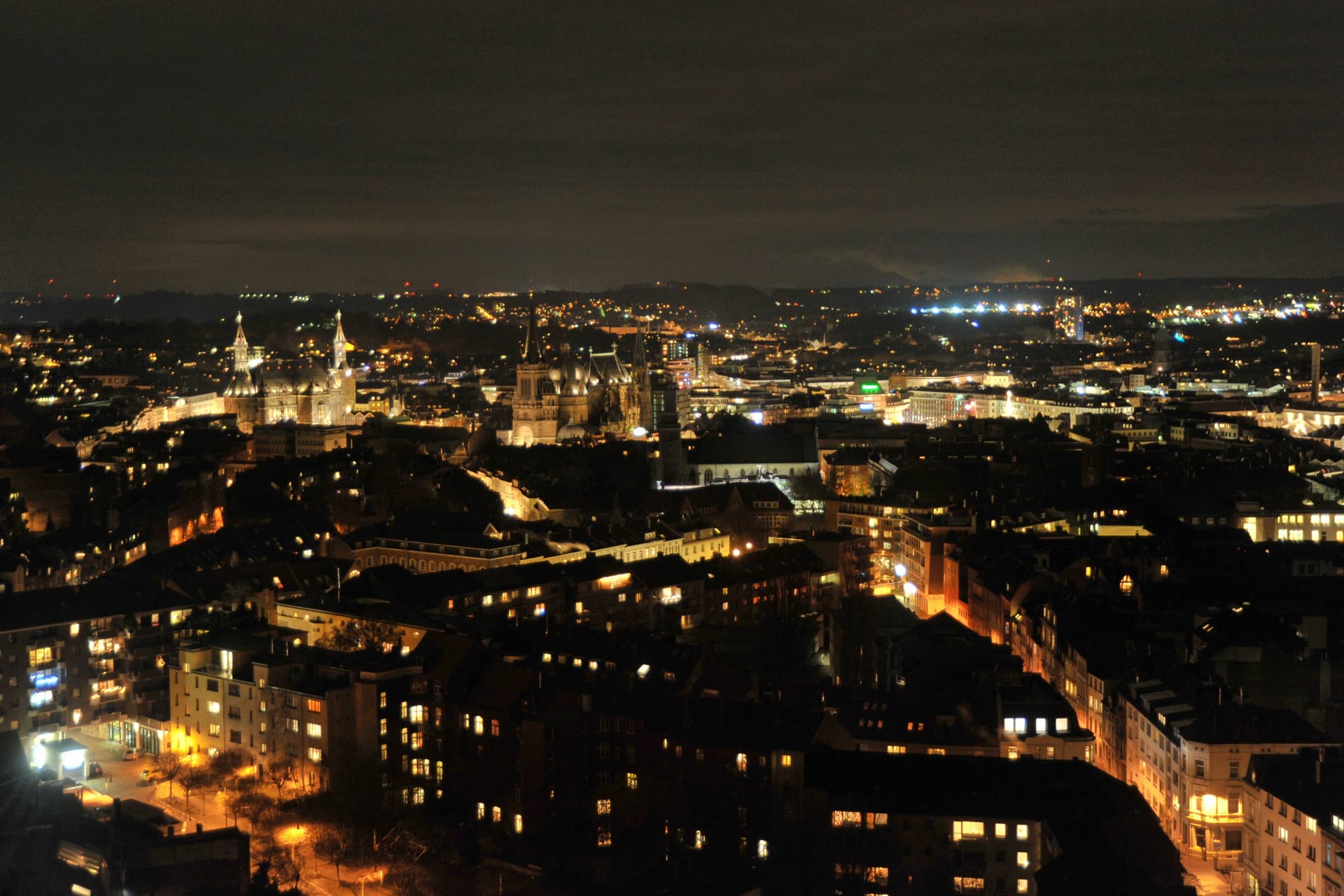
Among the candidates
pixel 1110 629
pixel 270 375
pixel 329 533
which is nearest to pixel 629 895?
pixel 1110 629

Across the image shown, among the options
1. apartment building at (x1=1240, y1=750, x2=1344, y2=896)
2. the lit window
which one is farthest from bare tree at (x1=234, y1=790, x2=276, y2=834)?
apartment building at (x1=1240, y1=750, x2=1344, y2=896)

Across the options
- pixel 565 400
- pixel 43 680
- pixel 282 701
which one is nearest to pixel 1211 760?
pixel 282 701

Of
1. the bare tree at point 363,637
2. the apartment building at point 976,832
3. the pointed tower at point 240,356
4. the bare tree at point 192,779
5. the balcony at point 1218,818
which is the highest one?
the pointed tower at point 240,356

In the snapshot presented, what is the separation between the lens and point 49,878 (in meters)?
13.2

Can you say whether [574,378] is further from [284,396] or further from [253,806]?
[253,806]

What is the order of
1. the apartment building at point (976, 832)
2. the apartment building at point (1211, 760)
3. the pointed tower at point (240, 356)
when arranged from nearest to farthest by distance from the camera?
1. the apartment building at point (976, 832)
2. the apartment building at point (1211, 760)
3. the pointed tower at point (240, 356)

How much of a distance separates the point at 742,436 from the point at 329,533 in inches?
519

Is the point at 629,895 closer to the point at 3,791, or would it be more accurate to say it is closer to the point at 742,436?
the point at 3,791

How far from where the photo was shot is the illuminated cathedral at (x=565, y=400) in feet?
157

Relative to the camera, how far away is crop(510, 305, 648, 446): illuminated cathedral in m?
48.0

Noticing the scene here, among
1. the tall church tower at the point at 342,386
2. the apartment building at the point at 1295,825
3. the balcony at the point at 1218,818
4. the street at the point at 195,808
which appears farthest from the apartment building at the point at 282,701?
the tall church tower at the point at 342,386

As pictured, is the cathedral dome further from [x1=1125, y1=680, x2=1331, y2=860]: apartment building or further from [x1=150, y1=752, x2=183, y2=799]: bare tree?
[x1=1125, y1=680, x2=1331, y2=860]: apartment building

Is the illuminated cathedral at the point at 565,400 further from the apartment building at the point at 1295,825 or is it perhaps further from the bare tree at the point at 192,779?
the apartment building at the point at 1295,825

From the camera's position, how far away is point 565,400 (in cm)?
4941
